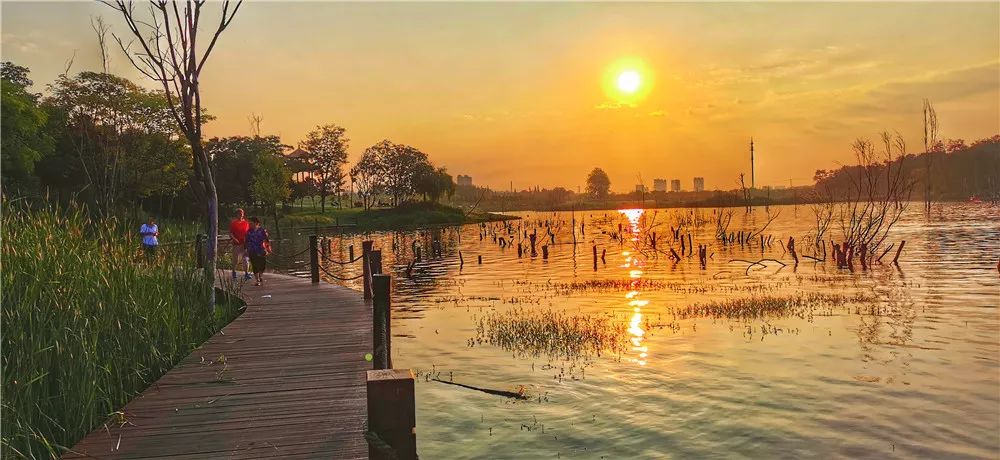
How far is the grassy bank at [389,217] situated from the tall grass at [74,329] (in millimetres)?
71626

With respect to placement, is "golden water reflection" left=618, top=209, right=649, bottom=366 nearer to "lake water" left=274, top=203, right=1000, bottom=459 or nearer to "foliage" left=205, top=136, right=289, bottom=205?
"lake water" left=274, top=203, right=1000, bottom=459

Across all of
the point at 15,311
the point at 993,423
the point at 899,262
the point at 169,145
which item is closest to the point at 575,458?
the point at 993,423

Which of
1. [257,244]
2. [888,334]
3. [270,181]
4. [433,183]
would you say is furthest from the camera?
[433,183]

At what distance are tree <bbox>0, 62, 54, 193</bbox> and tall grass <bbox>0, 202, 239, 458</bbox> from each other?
40.0 m

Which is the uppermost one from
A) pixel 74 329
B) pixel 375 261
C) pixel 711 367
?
pixel 375 261

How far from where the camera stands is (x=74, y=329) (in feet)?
24.2

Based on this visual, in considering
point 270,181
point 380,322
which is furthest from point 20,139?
point 380,322

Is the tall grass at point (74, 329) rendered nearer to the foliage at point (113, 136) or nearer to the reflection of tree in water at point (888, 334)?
the reflection of tree in water at point (888, 334)

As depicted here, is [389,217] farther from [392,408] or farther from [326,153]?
[392,408]

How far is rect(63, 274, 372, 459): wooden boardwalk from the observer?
20.5ft

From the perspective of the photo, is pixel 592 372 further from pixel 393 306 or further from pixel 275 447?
pixel 393 306

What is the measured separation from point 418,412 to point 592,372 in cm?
375

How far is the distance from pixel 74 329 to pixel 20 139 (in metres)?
48.5

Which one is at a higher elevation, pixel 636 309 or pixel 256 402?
pixel 256 402
